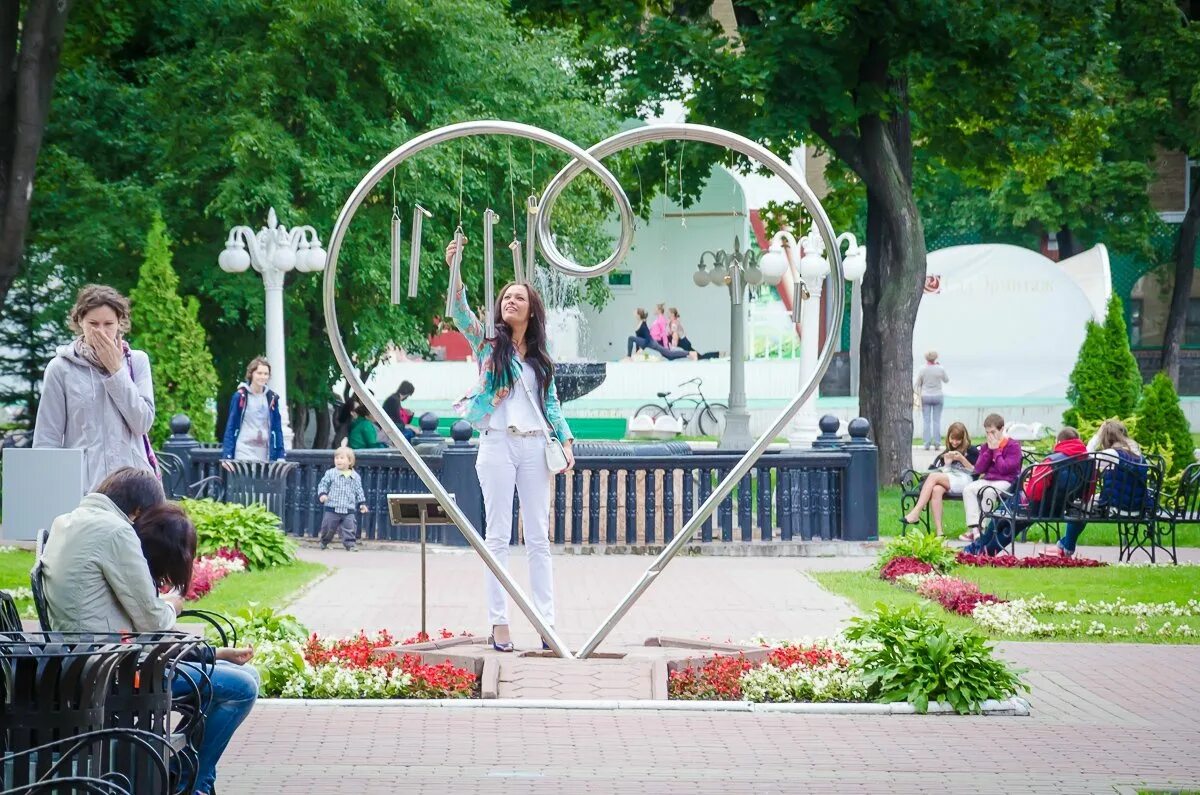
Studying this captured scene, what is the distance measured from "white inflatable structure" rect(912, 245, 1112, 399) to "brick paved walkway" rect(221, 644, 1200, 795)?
94.4 feet

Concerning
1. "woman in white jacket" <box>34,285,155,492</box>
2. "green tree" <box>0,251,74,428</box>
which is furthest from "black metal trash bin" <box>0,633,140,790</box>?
"green tree" <box>0,251,74,428</box>

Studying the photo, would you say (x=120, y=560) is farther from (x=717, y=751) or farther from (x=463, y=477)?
(x=463, y=477)

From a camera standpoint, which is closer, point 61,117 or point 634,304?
point 61,117

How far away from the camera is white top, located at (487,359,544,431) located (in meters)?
9.09

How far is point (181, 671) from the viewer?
17.9 ft

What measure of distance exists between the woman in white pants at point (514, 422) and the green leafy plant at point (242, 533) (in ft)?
17.9

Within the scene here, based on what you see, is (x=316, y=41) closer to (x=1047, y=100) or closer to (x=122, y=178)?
(x=122, y=178)

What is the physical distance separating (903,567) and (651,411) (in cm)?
2039

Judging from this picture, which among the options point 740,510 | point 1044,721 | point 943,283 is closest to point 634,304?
point 943,283

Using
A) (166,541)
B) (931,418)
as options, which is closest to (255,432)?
(166,541)

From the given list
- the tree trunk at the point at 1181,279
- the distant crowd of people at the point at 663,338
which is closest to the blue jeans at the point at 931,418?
the distant crowd of people at the point at 663,338

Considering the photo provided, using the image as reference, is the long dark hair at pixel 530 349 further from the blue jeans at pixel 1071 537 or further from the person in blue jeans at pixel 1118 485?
the blue jeans at pixel 1071 537

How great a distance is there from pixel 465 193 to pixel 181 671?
678 inches

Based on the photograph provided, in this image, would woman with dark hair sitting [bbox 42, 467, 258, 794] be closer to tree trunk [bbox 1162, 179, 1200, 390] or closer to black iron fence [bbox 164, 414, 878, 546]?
black iron fence [bbox 164, 414, 878, 546]
